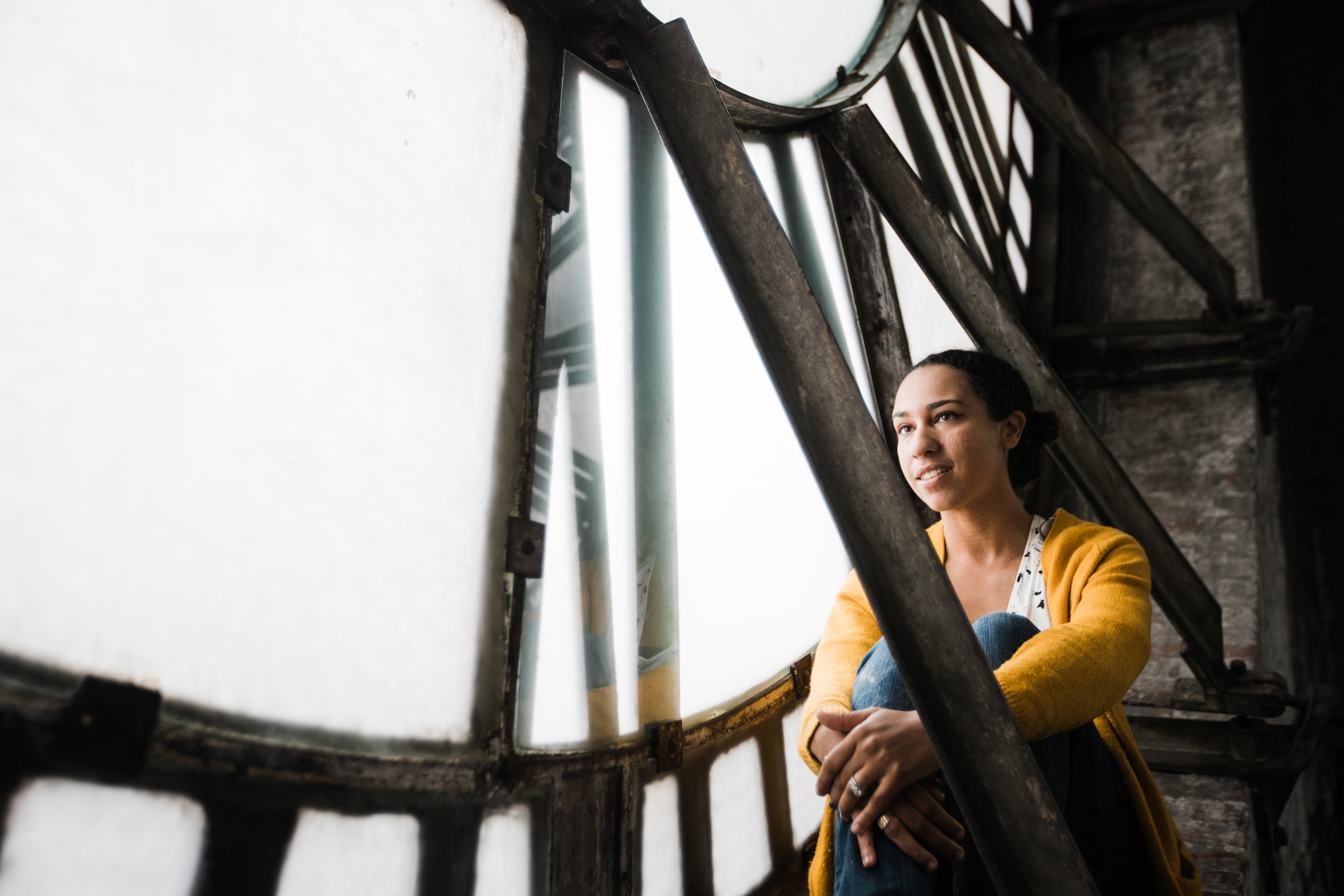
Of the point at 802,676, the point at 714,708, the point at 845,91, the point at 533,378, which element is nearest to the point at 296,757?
the point at 533,378

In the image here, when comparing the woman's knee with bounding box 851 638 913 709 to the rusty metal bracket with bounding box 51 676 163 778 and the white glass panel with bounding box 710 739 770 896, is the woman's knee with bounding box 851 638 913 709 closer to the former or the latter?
the white glass panel with bounding box 710 739 770 896

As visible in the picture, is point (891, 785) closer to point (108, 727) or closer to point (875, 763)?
point (875, 763)

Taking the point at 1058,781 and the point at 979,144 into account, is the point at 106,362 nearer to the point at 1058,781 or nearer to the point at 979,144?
the point at 1058,781

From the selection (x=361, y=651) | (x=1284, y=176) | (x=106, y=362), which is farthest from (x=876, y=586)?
(x=1284, y=176)

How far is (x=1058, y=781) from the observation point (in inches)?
42.9

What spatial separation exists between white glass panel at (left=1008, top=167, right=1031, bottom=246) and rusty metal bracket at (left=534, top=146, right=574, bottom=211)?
3.17 m

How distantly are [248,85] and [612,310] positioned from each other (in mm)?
691

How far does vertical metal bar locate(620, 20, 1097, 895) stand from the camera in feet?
3.08

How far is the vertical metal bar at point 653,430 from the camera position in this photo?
59.5 inches

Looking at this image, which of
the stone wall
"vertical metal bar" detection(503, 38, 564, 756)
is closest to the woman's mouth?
"vertical metal bar" detection(503, 38, 564, 756)

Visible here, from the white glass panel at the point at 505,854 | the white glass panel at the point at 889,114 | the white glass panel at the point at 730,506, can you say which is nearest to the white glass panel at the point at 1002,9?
the white glass panel at the point at 889,114

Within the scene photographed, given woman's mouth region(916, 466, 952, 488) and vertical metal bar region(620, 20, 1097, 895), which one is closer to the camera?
vertical metal bar region(620, 20, 1097, 895)

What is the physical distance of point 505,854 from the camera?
1186 mm

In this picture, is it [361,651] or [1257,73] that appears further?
[1257,73]
